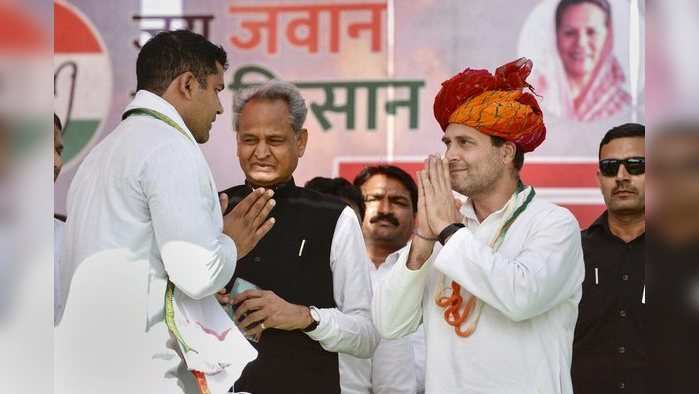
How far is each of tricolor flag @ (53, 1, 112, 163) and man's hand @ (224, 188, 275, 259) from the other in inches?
94.9

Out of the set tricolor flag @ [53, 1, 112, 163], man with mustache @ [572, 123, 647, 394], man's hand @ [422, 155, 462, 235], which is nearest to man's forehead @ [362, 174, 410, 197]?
man with mustache @ [572, 123, 647, 394]

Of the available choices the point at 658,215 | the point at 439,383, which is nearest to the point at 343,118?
the point at 439,383

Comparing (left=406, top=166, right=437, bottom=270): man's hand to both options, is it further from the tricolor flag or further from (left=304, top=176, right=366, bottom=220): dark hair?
the tricolor flag

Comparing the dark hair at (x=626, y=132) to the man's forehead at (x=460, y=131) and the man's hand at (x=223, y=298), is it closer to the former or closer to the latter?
the man's forehead at (x=460, y=131)

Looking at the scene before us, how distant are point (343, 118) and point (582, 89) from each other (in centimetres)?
110

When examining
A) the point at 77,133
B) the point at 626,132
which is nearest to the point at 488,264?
the point at 626,132

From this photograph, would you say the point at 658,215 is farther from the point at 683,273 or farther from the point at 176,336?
the point at 176,336

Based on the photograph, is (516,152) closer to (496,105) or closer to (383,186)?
(496,105)

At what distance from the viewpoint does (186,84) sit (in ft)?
9.60

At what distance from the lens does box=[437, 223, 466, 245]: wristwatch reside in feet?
9.57

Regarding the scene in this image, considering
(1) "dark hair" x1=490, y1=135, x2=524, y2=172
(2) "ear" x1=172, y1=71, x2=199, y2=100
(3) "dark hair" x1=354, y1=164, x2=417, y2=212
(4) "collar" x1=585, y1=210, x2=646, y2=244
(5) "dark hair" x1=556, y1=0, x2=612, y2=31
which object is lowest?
(4) "collar" x1=585, y1=210, x2=646, y2=244

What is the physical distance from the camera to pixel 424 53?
5.11 meters

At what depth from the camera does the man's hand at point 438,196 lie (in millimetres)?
2982

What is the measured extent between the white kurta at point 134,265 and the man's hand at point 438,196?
569 millimetres
